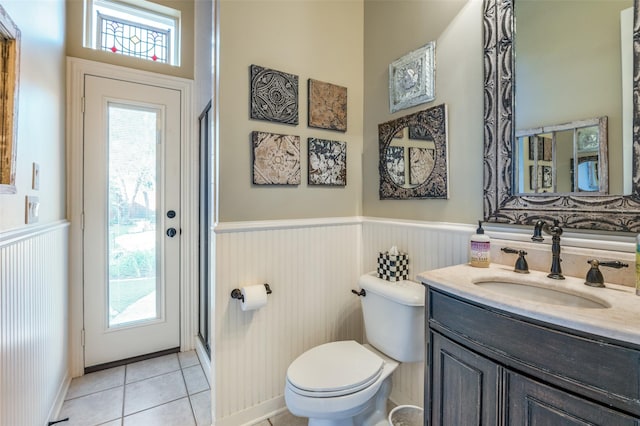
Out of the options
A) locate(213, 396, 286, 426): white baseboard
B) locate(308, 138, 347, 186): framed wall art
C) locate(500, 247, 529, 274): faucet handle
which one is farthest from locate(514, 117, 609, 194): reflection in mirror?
locate(213, 396, 286, 426): white baseboard

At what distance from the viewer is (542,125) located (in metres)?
1.14

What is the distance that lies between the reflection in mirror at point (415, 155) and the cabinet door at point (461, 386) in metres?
0.76

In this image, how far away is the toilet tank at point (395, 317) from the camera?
135 cm

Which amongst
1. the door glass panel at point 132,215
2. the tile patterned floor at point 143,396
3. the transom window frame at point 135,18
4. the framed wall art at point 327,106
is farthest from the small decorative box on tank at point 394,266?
the transom window frame at point 135,18

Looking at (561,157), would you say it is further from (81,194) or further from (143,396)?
(81,194)

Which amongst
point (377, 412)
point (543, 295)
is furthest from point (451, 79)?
point (377, 412)

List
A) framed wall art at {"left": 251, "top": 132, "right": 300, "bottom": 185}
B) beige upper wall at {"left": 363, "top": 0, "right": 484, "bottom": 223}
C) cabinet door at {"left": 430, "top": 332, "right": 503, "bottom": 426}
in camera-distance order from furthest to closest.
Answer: framed wall art at {"left": 251, "top": 132, "right": 300, "bottom": 185}
beige upper wall at {"left": 363, "top": 0, "right": 484, "bottom": 223}
cabinet door at {"left": 430, "top": 332, "right": 503, "bottom": 426}

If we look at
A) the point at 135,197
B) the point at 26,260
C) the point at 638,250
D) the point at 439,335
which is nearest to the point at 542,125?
the point at 638,250

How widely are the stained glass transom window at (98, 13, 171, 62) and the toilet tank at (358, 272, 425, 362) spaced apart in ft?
7.86

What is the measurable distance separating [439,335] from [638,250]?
62 cm

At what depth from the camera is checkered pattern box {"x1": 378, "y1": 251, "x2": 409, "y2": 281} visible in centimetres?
158

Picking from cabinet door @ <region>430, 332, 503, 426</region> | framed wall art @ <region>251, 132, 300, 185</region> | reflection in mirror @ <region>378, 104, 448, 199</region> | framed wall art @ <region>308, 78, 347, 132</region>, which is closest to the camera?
cabinet door @ <region>430, 332, 503, 426</region>

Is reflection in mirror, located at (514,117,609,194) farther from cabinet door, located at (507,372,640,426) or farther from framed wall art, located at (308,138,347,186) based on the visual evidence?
framed wall art, located at (308,138,347,186)

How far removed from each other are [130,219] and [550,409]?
2.54 meters
